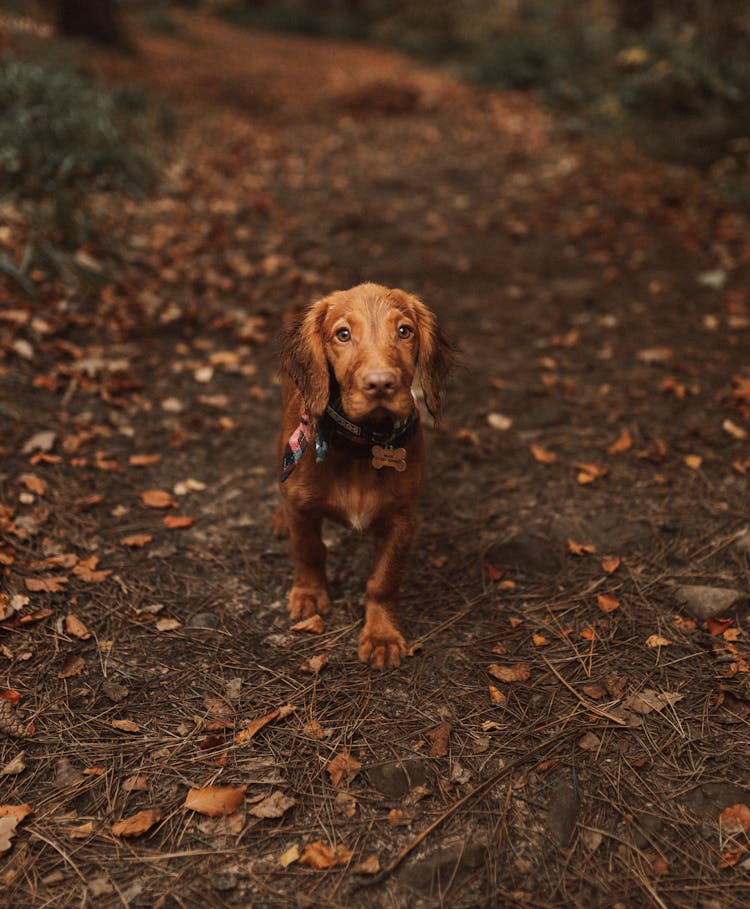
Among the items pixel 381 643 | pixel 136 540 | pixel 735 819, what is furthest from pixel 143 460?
pixel 735 819

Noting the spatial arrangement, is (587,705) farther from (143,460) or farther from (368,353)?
(143,460)

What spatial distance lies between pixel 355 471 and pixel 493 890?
57.9 inches

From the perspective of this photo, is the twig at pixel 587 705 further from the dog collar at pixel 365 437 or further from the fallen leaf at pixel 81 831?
the fallen leaf at pixel 81 831

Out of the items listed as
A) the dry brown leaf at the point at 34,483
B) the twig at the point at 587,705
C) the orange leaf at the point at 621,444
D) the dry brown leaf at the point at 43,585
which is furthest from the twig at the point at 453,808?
the dry brown leaf at the point at 34,483

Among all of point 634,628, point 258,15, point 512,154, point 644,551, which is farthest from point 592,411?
point 258,15

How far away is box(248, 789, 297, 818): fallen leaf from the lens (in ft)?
7.86

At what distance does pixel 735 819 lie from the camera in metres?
2.34

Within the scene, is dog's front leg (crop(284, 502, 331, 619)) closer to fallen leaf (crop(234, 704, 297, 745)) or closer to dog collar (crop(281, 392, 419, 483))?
dog collar (crop(281, 392, 419, 483))

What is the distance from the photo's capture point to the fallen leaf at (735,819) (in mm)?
2311

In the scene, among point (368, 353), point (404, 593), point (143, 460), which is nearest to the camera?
point (368, 353)

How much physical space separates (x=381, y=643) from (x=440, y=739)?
513 millimetres

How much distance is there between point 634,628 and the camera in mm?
3141

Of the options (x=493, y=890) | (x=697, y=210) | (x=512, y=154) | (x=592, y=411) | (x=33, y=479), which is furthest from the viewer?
(x=512, y=154)

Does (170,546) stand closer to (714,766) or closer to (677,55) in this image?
(714,766)
